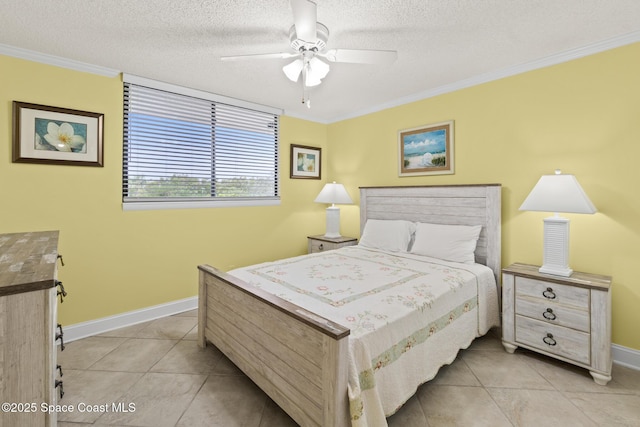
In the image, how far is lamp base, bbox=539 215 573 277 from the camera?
2.25m

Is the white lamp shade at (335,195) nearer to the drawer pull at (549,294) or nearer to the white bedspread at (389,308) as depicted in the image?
the white bedspread at (389,308)

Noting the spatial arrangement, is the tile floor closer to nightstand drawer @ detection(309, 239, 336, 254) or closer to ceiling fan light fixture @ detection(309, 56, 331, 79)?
nightstand drawer @ detection(309, 239, 336, 254)

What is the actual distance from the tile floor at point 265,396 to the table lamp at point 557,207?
0.77 metres

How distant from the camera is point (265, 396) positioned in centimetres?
191

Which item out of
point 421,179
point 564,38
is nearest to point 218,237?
point 421,179

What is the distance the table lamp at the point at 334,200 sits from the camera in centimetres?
402

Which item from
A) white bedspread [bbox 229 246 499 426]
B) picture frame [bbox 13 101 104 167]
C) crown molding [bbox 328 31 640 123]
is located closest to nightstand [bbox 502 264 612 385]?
white bedspread [bbox 229 246 499 426]

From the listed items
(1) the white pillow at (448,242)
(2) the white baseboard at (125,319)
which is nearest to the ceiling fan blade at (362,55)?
(1) the white pillow at (448,242)

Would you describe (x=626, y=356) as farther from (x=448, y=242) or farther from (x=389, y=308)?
(x=389, y=308)

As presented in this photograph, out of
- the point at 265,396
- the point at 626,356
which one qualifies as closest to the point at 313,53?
the point at 265,396

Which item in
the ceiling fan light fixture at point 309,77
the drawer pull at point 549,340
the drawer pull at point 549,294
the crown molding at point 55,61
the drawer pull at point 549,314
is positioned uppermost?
the crown molding at point 55,61

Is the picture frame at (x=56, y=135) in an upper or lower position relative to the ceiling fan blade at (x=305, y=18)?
lower

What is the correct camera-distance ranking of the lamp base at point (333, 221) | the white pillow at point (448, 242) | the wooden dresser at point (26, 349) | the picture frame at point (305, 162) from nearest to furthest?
the wooden dresser at point (26, 349)
the white pillow at point (448, 242)
the lamp base at point (333, 221)
the picture frame at point (305, 162)

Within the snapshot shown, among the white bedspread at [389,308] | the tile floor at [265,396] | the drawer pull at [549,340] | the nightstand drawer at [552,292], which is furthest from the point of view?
the drawer pull at [549,340]
